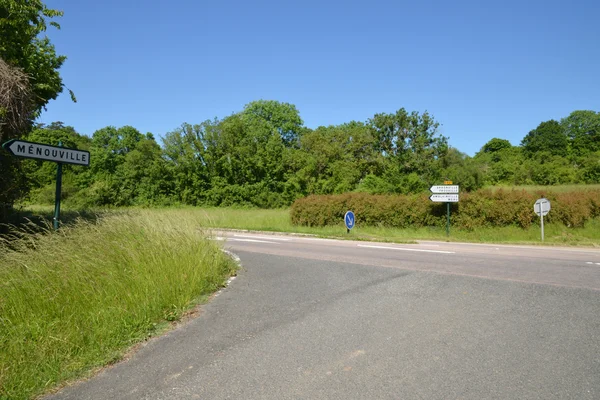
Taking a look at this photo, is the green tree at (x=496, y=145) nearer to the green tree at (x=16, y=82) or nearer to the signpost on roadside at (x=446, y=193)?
the signpost on roadside at (x=446, y=193)

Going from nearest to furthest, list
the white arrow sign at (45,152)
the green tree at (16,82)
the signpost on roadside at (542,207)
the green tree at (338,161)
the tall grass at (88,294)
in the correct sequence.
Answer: the tall grass at (88,294), the white arrow sign at (45,152), the green tree at (16,82), the signpost on roadside at (542,207), the green tree at (338,161)

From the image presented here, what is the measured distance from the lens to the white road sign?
18.3 meters

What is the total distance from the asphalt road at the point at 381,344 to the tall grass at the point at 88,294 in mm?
455

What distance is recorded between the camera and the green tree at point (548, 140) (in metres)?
73.2

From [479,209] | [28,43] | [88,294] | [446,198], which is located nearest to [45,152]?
[88,294]

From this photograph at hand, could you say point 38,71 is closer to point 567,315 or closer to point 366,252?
point 366,252

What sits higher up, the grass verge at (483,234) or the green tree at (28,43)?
the green tree at (28,43)

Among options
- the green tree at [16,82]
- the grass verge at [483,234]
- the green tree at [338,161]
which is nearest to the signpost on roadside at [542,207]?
the grass verge at [483,234]

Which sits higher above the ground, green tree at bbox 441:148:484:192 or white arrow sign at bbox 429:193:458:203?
green tree at bbox 441:148:484:192

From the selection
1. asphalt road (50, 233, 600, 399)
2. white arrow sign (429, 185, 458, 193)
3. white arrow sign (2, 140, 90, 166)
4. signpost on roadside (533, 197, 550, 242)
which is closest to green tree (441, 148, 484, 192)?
white arrow sign (429, 185, 458, 193)

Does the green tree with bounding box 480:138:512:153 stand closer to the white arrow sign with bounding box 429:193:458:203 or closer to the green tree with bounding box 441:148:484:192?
the green tree with bounding box 441:148:484:192

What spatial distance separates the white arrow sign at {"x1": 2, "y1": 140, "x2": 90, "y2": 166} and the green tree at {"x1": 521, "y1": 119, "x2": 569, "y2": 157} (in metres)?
78.5

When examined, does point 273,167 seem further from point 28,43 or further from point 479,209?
point 28,43

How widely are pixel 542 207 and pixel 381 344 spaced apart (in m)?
17.1
